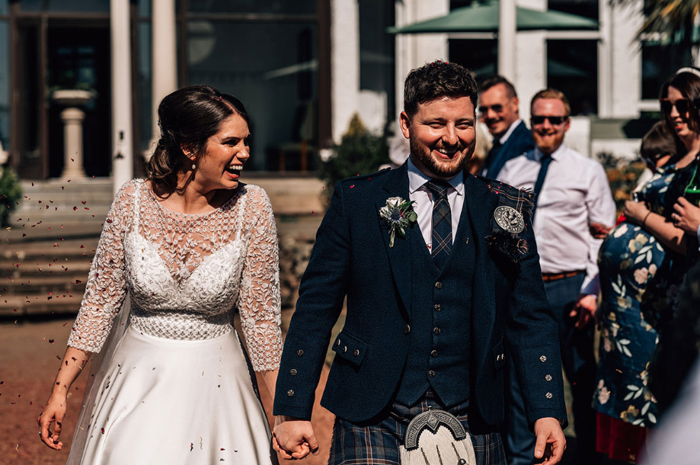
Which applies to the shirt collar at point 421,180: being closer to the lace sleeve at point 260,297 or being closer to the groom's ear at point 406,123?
the groom's ear at point 406,123

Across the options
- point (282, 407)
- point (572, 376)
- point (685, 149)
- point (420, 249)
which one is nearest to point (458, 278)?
point (420, 249)

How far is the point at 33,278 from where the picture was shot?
37.0ft

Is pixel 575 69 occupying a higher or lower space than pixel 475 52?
lower

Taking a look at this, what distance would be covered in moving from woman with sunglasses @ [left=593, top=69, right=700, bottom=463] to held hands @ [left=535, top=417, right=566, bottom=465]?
5.38 feet

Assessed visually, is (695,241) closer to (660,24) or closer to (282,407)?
(282,407)

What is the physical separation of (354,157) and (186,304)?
1100cm

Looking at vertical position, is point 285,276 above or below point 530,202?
below

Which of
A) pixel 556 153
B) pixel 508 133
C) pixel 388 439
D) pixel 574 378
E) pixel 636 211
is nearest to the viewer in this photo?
pixel 388 439

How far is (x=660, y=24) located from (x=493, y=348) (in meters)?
8.88

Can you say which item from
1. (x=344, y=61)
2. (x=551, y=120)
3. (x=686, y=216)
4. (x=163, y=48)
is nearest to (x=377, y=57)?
(x=344, y=61)

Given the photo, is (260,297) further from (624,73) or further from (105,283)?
(624,73)

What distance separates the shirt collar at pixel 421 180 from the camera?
3.22m

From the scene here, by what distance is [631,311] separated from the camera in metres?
4.66

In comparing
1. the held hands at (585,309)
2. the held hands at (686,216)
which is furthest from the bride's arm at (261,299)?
the held hands at (585,309)
